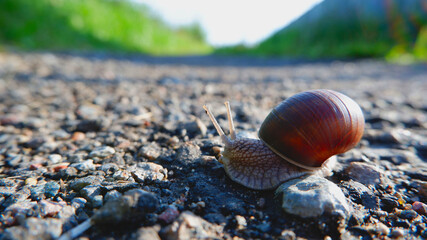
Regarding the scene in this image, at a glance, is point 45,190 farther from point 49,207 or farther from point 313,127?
point 313,127

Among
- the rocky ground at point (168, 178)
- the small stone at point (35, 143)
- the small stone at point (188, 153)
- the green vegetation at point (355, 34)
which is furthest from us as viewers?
the green vegetation at point (355, 34)

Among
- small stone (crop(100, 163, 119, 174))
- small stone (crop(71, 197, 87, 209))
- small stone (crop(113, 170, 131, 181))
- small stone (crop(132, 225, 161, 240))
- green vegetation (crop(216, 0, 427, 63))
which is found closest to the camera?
small stone (crop(132, 225, 161, 240))

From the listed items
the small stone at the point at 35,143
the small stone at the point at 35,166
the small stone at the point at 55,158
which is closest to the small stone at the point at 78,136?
the small stone at the point at 35,143

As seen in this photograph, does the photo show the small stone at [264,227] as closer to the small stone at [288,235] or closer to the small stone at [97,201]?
the small stone at [288,235]

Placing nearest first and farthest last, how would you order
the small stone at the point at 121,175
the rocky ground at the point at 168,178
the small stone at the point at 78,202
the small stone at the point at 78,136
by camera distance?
the rocky ground at the point at 168,178, the small stone at the point at 78,202, the small stone at the point at 121,175, the small stone at the point at 78,136

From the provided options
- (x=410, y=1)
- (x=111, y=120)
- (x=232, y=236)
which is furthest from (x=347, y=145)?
(x=410, y=1)

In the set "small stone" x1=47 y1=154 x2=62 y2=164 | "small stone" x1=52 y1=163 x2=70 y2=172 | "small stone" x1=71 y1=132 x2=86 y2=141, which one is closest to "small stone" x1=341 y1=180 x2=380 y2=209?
"small stone" x1=52 y1=163 x2=70 y2=172

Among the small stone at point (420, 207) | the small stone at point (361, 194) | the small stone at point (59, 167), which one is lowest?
the small stone at point (420, 207)

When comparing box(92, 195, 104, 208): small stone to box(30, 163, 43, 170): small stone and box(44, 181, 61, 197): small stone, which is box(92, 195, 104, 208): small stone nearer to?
box(44, 181, 61, 197): small stone
